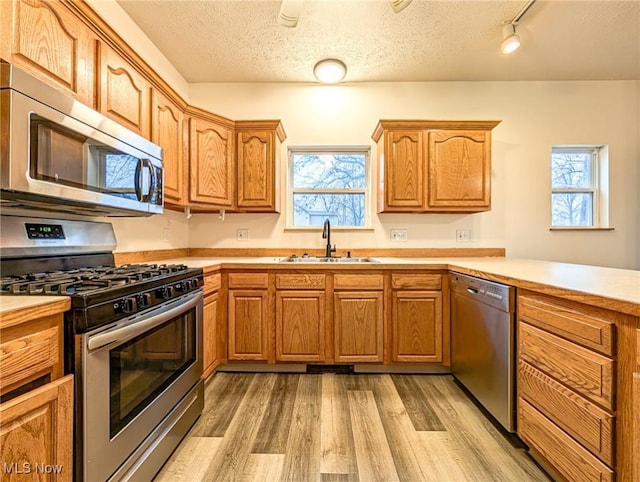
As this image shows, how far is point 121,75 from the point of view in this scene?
5.40 feet

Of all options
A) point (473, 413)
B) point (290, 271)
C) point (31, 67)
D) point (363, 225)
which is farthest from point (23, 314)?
point (363, 225)

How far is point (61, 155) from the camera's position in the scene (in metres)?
1.17

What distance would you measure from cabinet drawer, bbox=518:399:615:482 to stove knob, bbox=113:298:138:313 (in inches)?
66.5

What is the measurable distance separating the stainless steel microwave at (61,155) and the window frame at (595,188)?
3.40 meters

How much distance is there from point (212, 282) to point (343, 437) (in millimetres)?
1271

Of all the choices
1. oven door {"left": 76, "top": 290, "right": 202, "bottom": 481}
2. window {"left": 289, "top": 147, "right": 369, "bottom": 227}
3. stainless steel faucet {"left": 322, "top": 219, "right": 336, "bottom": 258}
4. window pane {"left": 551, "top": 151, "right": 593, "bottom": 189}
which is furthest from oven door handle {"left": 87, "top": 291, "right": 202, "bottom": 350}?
window pane {"left": 551, "top": 151, "right": 593, "bottom": 189}

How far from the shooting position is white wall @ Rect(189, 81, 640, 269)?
2.87 m

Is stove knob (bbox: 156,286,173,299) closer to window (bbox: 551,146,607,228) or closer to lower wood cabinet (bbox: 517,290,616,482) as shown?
lower wood cabinet (bbox: 517,290,616,482)

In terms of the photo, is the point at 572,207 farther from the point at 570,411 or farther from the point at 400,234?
the point at 570,411

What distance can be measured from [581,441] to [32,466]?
1710mm

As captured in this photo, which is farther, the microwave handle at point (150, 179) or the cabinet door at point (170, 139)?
the cabinet door at point (170, 139)

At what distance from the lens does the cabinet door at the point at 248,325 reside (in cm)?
232

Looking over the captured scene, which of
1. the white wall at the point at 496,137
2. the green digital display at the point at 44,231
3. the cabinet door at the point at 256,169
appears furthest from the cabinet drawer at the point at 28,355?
the white wall at the point at 496,137

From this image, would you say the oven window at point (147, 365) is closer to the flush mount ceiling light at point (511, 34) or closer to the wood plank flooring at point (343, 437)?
the wood plank flooring at point (343, 437)
